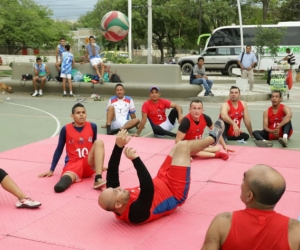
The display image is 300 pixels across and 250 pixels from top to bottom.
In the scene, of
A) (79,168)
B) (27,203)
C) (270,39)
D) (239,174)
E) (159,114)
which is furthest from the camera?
(270,39)

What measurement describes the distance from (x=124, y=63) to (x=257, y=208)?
14377 millimetres

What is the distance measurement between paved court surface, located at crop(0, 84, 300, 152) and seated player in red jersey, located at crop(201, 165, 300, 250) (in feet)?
18.9

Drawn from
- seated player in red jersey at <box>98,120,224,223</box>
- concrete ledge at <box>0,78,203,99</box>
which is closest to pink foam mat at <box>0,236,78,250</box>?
seated player in red jersey at <box>98,120,224,223</box>

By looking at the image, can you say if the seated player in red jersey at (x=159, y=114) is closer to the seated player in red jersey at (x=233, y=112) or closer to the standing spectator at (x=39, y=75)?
the seated player in red jersey at (x=233, y=112)

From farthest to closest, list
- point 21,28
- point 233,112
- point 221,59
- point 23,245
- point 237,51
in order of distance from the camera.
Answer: point 21,28 < point 221,59 < point 237,51 < point 233,112 < point 23,245

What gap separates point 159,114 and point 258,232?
624 centimetres

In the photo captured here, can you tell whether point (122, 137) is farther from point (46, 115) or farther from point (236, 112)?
point (46, 115)

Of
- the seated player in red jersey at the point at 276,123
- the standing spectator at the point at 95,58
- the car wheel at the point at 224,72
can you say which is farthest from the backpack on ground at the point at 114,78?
the car wheel at the point at 224,72

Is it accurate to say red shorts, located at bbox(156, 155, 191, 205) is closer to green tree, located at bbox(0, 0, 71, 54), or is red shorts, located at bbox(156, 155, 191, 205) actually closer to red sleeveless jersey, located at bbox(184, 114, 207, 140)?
red sleeveless jersey, located at bbox(184, 114, 207, 140)

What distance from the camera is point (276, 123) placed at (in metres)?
8.42

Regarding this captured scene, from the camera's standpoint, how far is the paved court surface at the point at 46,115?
29.4 ft

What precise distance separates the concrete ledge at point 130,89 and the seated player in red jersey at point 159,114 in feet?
17.8

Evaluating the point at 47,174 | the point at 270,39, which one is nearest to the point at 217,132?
the point at 47,174

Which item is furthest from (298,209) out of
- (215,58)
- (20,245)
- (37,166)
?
(215,58)
